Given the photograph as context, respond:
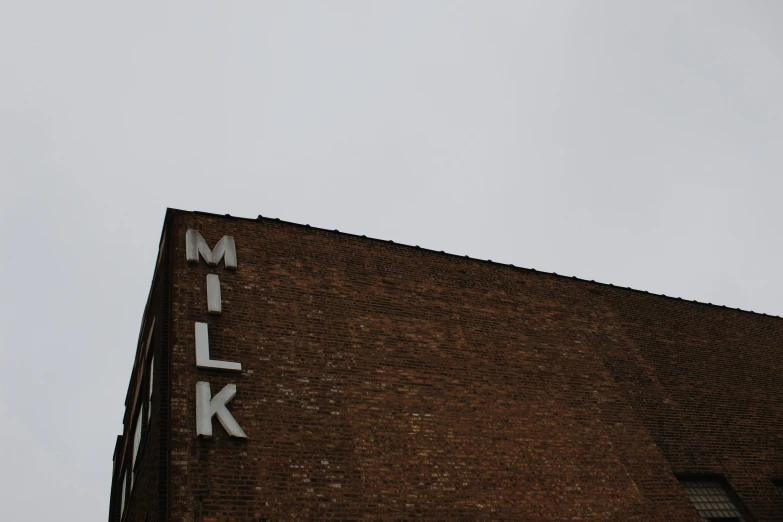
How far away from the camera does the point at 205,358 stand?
30.8 feet

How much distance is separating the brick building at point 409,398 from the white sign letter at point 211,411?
0.03 meters

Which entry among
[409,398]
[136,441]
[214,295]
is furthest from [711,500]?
[136,441]

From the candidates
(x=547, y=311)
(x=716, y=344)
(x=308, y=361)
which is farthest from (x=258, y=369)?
(x=716, y=344)

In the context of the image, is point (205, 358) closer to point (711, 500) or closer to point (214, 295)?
point (214, 295)

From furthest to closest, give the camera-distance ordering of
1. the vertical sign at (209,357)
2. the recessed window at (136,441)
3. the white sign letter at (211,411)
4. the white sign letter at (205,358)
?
the recessed window at (136,441)
the white sign letter at (205,358)
the vertical sign at (209,357)
the white sign letter at (211,411)

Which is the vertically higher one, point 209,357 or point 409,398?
point 209,357

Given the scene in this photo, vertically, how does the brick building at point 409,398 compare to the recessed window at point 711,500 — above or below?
above

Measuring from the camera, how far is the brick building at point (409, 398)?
8.81 meters

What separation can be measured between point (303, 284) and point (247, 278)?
1.06 meters

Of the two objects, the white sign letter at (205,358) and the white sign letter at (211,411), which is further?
the white sign letter at (205,358)

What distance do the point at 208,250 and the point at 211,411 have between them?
3.43 meters

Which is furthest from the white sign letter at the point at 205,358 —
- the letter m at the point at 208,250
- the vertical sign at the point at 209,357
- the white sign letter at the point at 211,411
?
the letter m at the point at 208,250

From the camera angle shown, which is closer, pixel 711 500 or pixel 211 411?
pixel 211 411

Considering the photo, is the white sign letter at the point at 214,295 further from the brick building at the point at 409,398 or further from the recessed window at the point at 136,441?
the recessed window at the point at 136,441
